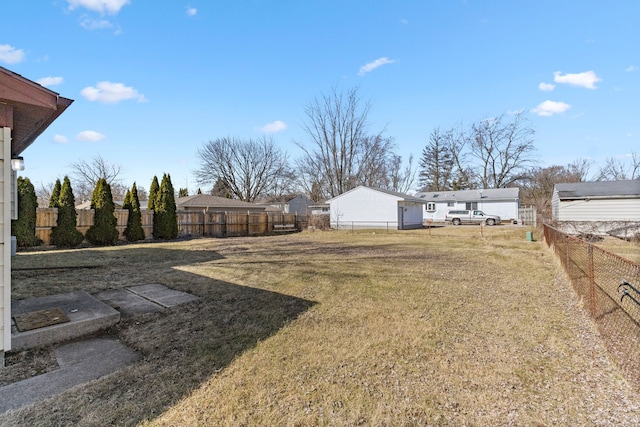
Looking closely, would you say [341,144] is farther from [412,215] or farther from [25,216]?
[25,216]

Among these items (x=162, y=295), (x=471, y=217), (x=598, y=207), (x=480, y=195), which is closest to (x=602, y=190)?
(x=598, y=207)

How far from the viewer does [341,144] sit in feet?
109

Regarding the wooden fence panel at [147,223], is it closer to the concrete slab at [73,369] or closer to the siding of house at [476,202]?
the concrete slab at [73,369]

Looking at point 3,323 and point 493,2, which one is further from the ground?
point 493,2

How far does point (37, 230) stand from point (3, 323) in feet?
41.8

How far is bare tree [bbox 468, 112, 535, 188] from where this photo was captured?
35469 millimetres

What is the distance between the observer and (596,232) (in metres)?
15.7

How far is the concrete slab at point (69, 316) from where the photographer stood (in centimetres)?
318

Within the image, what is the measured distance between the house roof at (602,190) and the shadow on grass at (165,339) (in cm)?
1989

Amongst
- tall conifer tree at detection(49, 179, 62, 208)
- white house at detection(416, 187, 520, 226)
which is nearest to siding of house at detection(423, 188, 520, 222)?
white house at detection(416, 187, 520, 226)

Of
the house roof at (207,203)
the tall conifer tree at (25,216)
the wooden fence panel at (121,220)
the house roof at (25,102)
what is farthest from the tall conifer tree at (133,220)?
the house roof at (25,102)

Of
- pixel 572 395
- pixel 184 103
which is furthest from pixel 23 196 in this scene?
pixel 572 395

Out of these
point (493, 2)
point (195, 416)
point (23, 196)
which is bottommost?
point (195, 416)

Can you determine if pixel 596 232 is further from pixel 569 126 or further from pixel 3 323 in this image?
pixel 3 323
